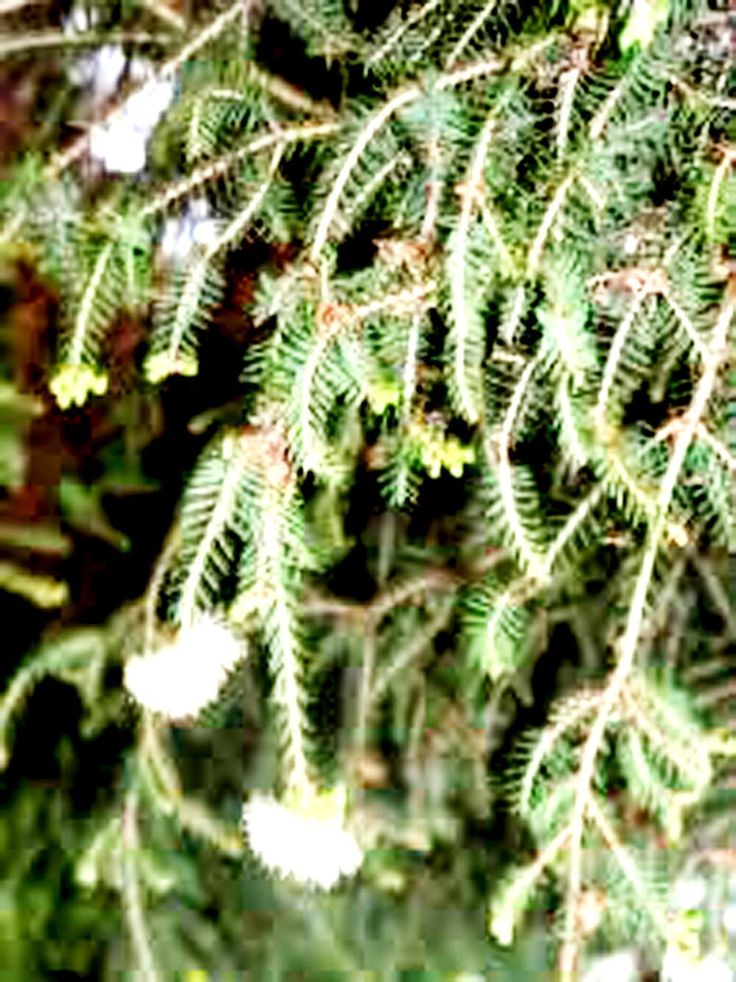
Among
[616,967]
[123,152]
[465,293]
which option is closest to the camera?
[465,293]

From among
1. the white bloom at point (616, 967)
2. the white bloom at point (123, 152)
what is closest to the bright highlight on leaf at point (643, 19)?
the white bloom at point (123, 152)

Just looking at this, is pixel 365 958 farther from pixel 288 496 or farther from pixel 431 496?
pixel 288 496

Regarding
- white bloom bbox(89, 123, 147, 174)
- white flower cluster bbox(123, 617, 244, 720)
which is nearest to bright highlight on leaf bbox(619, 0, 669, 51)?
white bloom bbox(89, 123, 147, 174)

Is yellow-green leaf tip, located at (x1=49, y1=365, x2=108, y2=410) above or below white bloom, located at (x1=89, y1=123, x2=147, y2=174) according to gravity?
below

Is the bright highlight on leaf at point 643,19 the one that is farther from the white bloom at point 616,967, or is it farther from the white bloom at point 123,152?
the white bloom at point 616,967

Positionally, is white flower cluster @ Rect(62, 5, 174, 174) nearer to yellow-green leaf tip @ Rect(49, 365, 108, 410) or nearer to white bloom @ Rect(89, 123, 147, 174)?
white bloom @ Rect(89, 123, 147, 174)

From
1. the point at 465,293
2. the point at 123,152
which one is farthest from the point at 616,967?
the point at 123,152

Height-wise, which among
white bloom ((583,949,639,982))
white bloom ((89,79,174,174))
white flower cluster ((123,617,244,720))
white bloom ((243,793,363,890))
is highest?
white bloom ((89,79,174,174))

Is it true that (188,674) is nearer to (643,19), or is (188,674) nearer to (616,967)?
(643,19)
